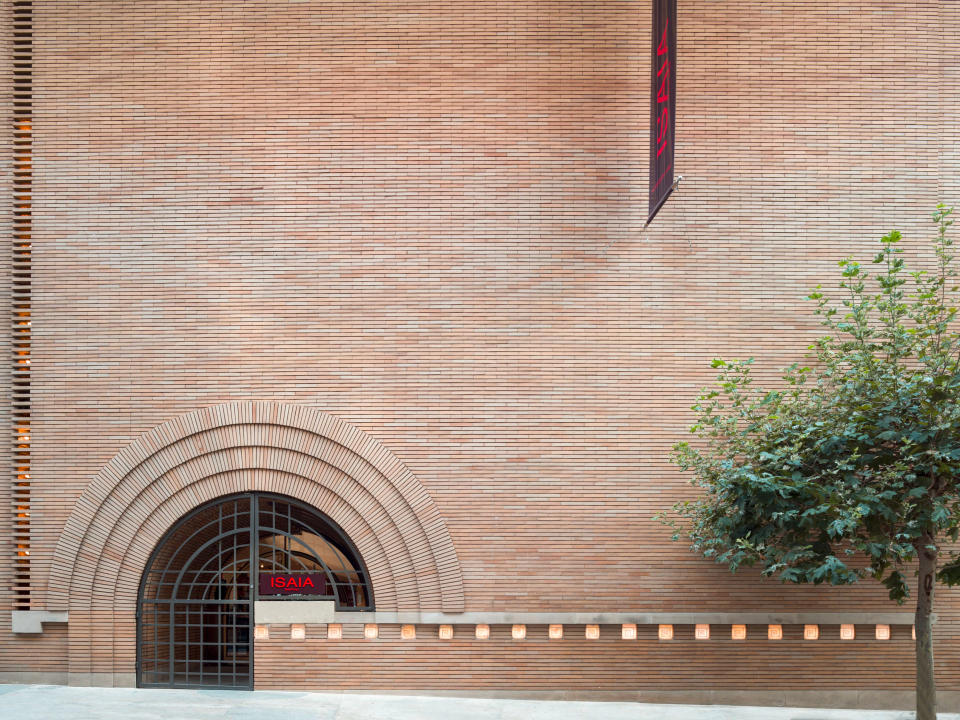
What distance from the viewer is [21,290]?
1234cm

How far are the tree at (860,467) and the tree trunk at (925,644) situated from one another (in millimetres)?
12

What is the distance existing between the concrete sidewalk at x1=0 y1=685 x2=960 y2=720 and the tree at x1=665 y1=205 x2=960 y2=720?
228 centimetres

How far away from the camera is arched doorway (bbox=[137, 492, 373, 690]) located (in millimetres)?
12086

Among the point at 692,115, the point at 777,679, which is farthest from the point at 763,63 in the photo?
the point at 777,679

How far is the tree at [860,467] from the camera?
31.4ft

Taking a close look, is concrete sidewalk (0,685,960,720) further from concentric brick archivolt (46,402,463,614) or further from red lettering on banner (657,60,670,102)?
red lettering on banner (657,60,670,102)

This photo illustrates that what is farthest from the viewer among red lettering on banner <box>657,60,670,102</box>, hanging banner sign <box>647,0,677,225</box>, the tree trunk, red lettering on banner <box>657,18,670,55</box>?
red lettering on banner <box>657,18,670,55</box>

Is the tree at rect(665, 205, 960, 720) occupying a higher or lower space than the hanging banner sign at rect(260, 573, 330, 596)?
higher

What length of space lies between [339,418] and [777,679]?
279 inches

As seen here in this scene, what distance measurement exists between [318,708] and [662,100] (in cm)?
905

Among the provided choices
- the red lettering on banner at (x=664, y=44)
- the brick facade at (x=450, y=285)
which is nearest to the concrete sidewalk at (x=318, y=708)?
the brick facade at (x=450, y=285)

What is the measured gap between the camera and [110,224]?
481 inches

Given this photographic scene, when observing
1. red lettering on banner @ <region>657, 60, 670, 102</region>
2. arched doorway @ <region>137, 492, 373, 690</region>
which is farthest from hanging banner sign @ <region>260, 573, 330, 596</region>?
red lettering on banner @ <region>657, 60, 670, 102</region>

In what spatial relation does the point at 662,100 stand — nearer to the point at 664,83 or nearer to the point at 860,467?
the point at 664,83
